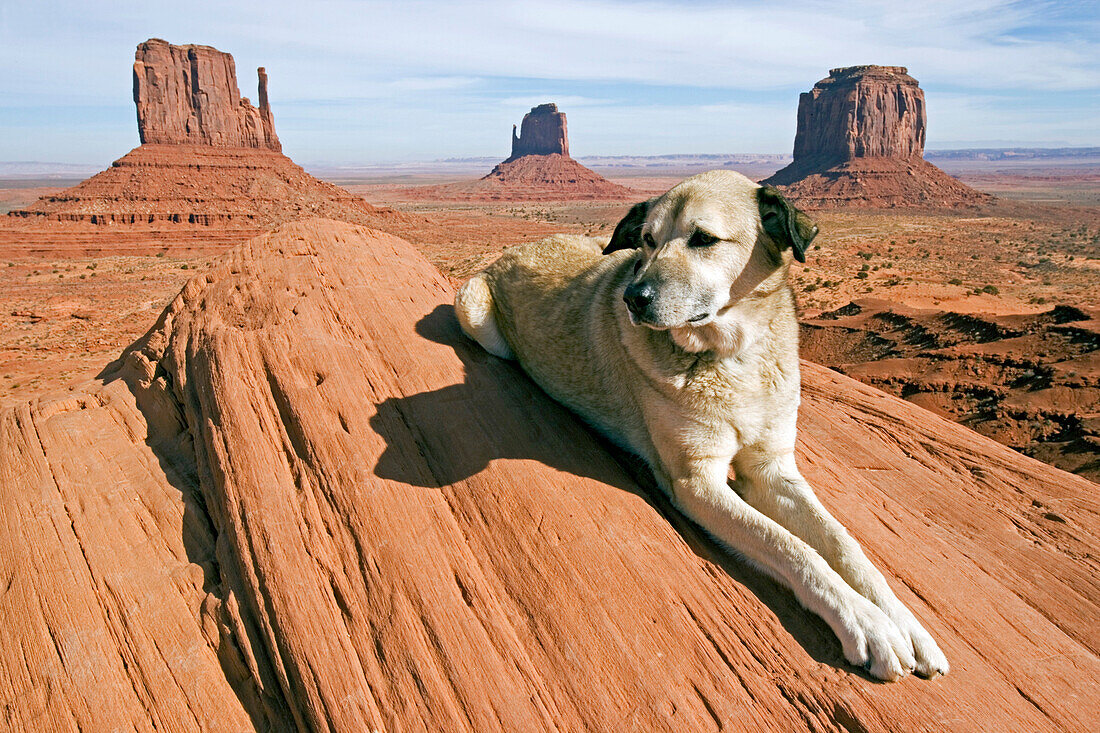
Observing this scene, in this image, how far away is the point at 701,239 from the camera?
13.6ft

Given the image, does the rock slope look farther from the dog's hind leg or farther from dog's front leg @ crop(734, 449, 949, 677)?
the dog's hind leg

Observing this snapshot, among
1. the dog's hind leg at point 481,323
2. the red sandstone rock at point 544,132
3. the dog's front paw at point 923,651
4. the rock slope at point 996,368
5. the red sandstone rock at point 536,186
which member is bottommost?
the rock slope at point 996,368

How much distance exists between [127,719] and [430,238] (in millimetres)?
65216

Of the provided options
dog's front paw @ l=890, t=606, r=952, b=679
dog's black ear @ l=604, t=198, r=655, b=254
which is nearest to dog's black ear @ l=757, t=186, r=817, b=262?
dog's black ear @ l=604, t=198, r=655, b=254

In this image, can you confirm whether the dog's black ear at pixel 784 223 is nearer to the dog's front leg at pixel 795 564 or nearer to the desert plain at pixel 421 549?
the dog's front leg at pixel 795 564

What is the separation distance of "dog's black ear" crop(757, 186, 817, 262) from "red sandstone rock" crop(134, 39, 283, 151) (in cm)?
9281

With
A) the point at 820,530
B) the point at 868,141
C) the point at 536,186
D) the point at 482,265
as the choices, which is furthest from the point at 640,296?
the point at 536,186

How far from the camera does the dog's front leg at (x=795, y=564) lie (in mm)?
3627

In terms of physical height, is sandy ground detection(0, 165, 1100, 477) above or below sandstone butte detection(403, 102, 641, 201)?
below

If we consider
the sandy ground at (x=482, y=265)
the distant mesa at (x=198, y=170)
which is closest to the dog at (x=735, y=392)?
→ the sandy ground at (x=482, y=265)

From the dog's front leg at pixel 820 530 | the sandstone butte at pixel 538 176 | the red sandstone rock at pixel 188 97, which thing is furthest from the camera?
the sandstone butte at pixel 538 176

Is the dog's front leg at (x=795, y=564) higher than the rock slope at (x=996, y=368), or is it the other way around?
the dog's front leg at (x=795, y=564)

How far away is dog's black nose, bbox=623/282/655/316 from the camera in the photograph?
388 cm

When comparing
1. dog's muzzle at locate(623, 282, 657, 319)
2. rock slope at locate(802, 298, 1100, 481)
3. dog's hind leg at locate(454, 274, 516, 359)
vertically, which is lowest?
rock slope at locate(802, 298, 1100, 481)
